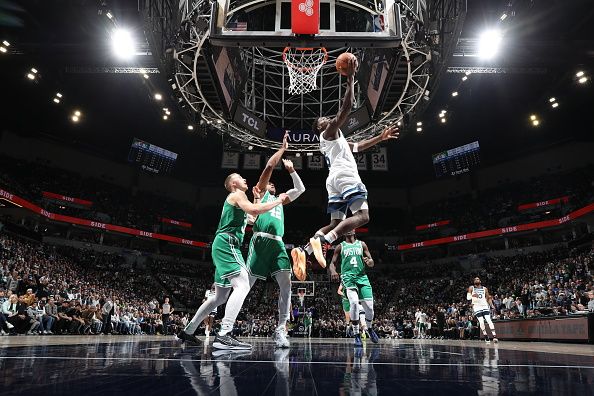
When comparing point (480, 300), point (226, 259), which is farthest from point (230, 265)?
point (480, 300)

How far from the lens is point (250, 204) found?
431 cm

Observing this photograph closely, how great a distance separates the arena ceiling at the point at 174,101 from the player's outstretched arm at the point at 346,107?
11.0m

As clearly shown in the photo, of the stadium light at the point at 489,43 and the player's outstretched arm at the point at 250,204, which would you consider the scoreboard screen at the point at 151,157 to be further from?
the player's outstretched arm at the point at 250,204

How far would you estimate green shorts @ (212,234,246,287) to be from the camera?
4.60 metres

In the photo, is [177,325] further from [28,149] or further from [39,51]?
[28,149]

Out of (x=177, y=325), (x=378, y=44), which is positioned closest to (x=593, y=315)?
(x=378, y=44)

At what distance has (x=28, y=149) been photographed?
94.5ft

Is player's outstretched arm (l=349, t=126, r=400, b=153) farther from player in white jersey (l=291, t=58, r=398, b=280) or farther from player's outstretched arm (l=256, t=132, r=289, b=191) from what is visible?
player's outstretched arm (l=256, t=132, r=289, b=191)

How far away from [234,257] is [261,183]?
3.10 feet

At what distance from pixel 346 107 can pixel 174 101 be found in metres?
13.8

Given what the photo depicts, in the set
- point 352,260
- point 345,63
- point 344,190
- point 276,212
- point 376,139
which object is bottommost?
point 352,260

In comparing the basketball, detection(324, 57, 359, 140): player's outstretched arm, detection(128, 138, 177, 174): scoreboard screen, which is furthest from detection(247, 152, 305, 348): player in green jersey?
detection(128, 138, 177, 174): scoreboard screen

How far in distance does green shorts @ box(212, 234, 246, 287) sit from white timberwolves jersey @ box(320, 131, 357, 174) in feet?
4.77

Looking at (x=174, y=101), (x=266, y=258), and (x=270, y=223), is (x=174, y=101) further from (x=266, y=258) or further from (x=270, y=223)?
(x=266, y=258)
